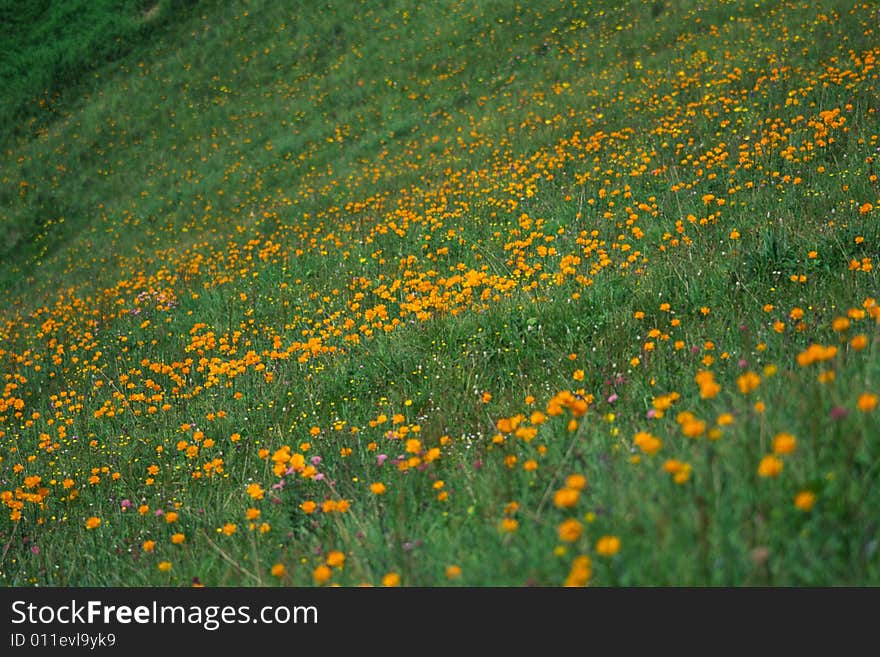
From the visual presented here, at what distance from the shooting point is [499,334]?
15.9 ft

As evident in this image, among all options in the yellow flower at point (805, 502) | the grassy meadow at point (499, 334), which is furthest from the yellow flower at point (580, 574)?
the yellow flower at point (805, 502)

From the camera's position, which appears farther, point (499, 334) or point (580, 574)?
point (499, 334)

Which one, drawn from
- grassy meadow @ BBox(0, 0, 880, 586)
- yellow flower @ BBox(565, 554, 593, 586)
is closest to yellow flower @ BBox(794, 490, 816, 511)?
grassy meadow @ BBox(0, 0, 880, 586)

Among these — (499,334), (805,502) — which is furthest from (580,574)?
(499,334)

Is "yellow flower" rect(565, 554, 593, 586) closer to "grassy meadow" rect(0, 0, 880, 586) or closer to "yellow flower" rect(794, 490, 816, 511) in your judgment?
"grassy meadow" rect(0, 0, 880, 586)

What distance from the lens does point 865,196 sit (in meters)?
5.20

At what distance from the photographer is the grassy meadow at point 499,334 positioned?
2.12m

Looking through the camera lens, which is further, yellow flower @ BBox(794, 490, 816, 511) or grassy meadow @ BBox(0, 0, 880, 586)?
grassy meadow @ BBox(0, 0, 880, 586)

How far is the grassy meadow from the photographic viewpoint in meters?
2.12

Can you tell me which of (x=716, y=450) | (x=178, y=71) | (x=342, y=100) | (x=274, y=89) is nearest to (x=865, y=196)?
(x=716, y=450)

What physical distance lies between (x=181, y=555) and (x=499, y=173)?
7157 mm

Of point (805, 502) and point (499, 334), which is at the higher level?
point (805, 502)

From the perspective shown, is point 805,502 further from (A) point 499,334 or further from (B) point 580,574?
(A) point 499,334

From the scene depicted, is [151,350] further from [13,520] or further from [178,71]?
[178,71]
